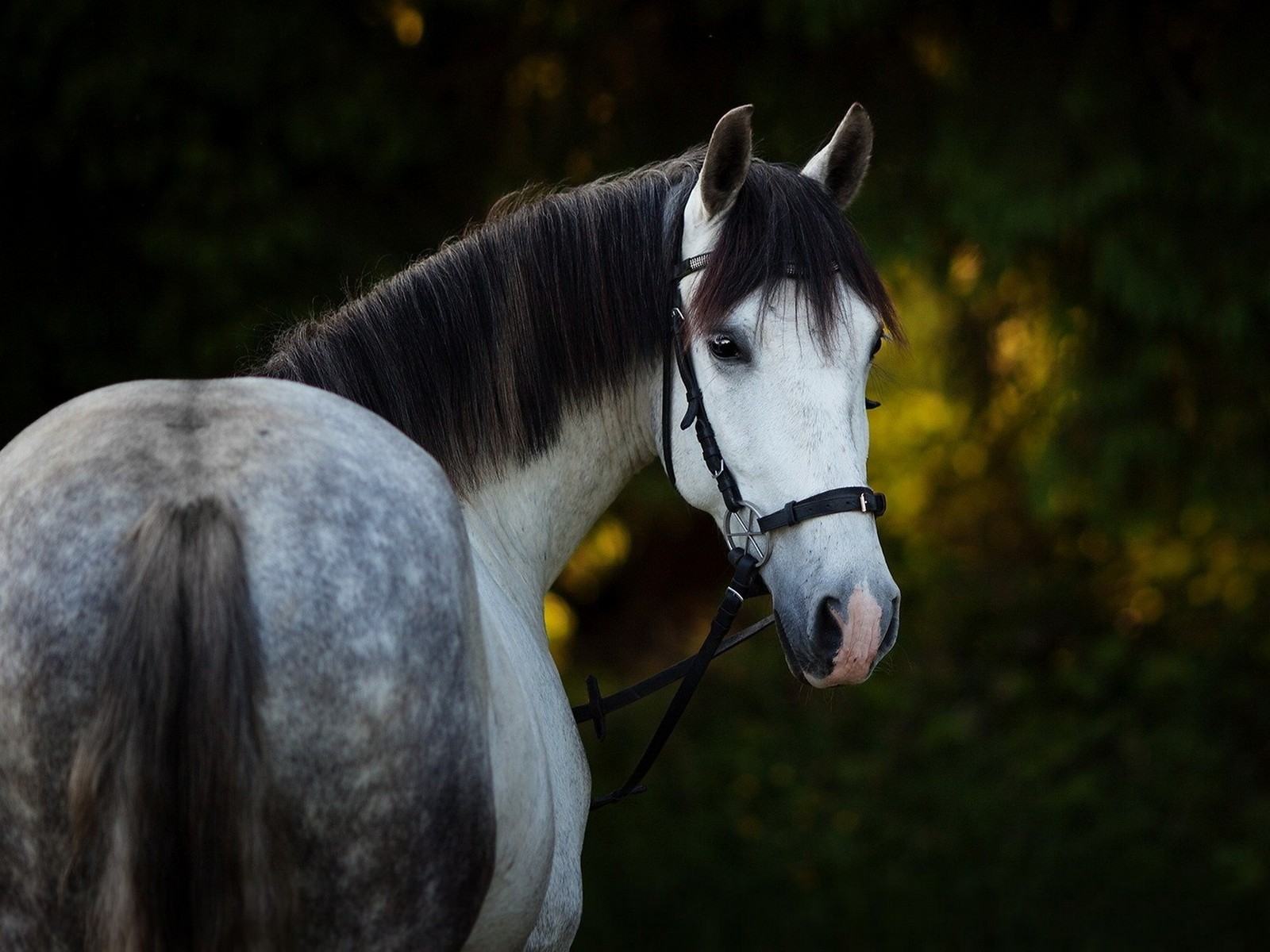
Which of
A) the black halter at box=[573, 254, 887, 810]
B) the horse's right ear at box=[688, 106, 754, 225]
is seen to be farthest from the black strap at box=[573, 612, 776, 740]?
the horse's right ear at box=[688, 106, 754, 225]

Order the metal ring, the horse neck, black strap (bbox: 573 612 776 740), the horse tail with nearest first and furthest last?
the horse tail, the metal ring, the horse neck, black strap (bbox: 573 612 776 740)

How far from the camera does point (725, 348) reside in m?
2.15

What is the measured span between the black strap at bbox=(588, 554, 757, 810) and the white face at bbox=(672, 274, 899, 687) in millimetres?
44

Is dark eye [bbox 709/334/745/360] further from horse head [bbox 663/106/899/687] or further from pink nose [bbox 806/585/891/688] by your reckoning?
pink nose [bbox 806/585/891/688]

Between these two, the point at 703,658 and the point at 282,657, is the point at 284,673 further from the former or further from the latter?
the point at 703,658

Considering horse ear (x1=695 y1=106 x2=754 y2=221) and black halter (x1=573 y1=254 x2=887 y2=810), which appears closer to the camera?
black halter (x1=573 y1=254 x2=887 y2=810)

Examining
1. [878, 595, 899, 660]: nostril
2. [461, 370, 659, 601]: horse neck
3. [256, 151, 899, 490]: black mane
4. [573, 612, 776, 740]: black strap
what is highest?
[256, 151, 899, 490]: black mane

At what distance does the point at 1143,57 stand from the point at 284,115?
3.69m

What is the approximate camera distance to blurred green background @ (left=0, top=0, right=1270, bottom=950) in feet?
15.9

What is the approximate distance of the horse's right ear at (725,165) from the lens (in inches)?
85.0

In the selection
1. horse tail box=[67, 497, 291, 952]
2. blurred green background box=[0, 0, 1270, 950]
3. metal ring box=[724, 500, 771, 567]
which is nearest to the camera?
horse tail box=[67, 497, 291, 952]

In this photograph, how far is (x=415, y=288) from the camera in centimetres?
227

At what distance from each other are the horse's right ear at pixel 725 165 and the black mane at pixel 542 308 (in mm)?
37

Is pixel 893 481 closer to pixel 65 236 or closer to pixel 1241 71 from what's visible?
pixel 1241 71
